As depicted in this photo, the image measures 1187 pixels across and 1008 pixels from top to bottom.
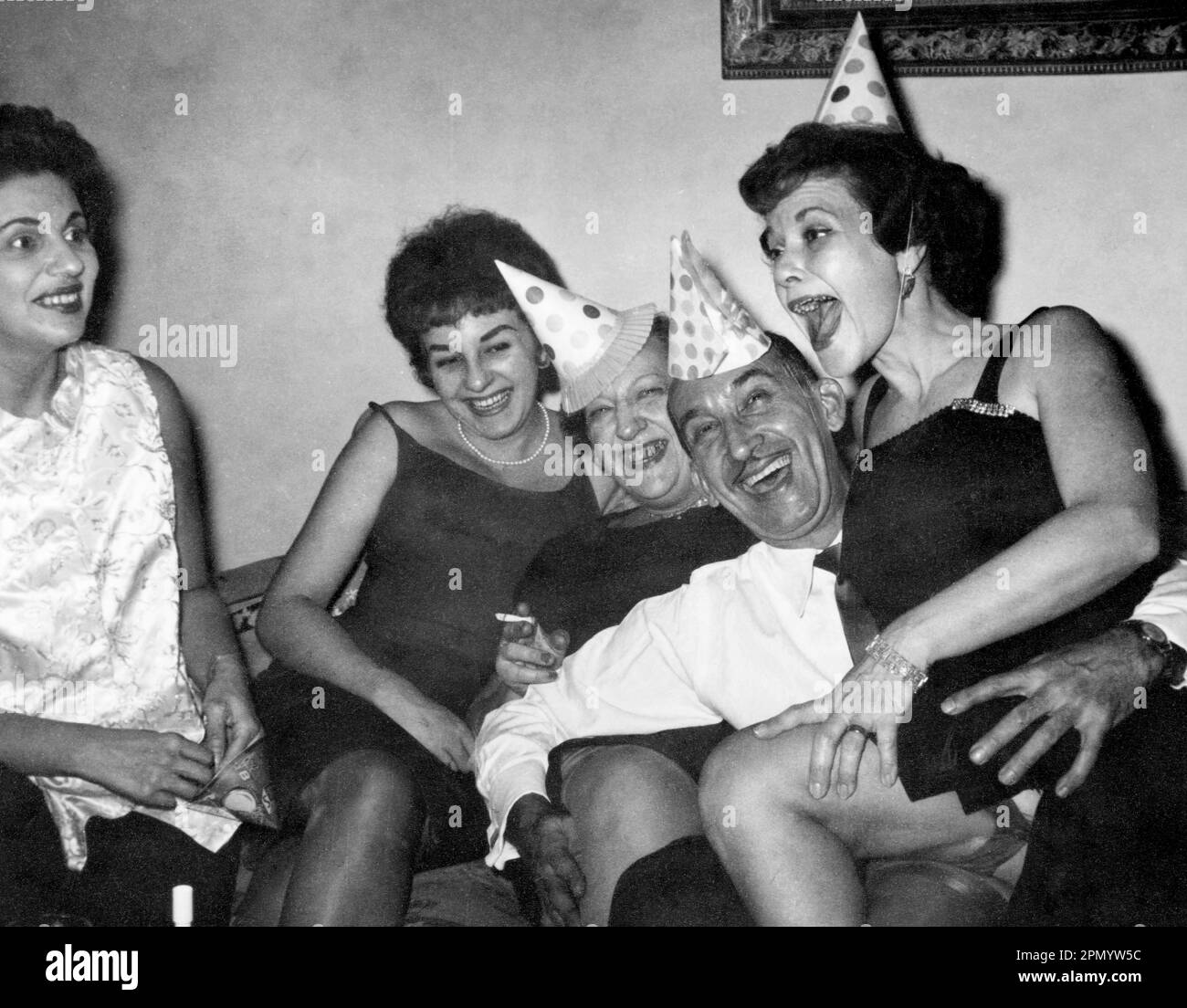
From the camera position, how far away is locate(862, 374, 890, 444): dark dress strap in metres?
1.52

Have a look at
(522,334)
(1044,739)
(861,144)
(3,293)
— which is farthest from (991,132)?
(3,293)

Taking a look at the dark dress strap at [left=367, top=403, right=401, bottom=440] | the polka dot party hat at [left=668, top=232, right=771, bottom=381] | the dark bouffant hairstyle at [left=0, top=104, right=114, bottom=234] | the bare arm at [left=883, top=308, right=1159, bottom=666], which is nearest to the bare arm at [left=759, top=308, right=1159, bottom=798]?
the bare arm at [left=883, top=308, right=1159, bottom=666]

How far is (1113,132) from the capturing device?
6.56 ft

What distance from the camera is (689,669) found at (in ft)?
4.76

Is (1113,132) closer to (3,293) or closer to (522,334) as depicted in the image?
(522,334)

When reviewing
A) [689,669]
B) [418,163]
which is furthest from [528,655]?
[418,163]

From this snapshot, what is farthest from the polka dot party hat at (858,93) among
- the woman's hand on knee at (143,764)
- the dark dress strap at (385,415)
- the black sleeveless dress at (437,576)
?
the woman's hand on knee at (143,764)

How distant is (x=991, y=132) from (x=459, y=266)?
0.92 metres

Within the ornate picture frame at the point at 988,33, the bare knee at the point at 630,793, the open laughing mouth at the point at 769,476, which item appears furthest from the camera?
the ornate picture frame at the point at 988,33

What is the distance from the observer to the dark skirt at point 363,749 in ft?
4.80

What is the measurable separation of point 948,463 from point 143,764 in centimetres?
96

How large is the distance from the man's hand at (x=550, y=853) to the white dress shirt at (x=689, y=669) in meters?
0.02

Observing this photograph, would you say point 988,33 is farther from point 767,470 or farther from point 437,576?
point 437,576

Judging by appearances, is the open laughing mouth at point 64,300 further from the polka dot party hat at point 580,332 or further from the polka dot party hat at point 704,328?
the polka dot party hat at point 704,328
